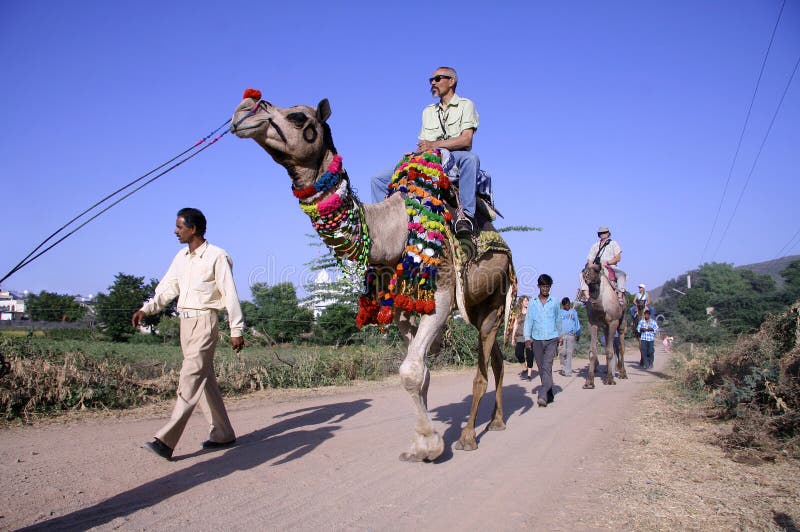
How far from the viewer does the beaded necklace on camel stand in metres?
5.15

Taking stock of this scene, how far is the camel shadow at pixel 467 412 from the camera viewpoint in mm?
7385

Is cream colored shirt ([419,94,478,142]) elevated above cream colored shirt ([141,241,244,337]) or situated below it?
above

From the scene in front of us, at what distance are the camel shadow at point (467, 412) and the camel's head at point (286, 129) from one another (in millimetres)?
3347

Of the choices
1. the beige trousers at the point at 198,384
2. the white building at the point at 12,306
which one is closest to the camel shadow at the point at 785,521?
the beige trousers at the point at 198,384

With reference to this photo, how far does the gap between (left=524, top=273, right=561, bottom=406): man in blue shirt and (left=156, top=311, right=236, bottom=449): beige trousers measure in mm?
5573

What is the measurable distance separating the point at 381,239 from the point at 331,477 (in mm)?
2255

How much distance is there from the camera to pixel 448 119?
6949mm

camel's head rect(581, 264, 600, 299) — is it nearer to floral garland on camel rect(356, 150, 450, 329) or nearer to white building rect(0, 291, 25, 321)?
floral garland on camel rect(356, 150, 450, 329)

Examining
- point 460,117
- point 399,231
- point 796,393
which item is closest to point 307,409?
point 399,231

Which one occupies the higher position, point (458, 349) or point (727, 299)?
point (727, 299)

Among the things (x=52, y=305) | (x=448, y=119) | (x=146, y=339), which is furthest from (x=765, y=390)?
(x=52, y=305)

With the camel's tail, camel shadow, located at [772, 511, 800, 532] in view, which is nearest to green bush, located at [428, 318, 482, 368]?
the camel's tail

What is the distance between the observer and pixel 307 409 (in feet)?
30.5

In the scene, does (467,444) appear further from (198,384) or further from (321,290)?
(321,290)
